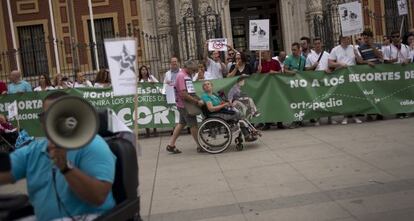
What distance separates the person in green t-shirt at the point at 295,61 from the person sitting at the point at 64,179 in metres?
9.92

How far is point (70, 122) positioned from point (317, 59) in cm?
1046

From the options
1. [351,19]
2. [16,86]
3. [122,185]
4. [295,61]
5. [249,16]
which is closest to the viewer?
[122,185]

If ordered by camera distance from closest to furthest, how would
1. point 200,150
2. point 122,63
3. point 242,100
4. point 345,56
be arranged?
point 122,63, point 200,150, point 242,100, point 345,56

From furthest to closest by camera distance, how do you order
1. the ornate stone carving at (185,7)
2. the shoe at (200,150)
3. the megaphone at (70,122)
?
the ornate stone carving at (185,7) < the shoe at (200,150) < the megaphone at (70,122)

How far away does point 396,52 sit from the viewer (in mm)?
12867

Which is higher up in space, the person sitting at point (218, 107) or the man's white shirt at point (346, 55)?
the man's white shirt at point (346, 55)

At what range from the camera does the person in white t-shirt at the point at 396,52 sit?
12.7m

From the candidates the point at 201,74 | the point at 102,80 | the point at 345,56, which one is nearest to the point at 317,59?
the point at 345,56

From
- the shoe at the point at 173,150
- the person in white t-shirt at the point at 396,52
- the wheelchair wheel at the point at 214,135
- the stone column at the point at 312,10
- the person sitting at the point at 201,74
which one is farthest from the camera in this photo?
the stone column at the point at 312,10

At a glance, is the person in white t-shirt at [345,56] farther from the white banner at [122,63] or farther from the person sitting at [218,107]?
the white banner at [122,63]

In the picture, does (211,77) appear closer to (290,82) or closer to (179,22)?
(290,82)

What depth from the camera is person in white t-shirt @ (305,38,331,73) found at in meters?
12.8

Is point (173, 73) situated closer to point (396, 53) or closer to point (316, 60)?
point (316, 60)

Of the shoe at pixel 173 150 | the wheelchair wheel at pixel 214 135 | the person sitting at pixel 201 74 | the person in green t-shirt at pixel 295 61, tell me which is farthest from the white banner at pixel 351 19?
the shoe at pixel 173 150
